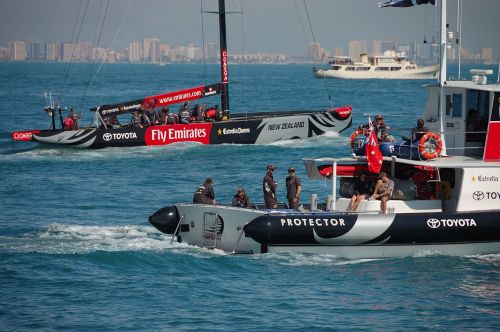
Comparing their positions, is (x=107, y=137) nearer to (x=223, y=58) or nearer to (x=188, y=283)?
(x=223, y=58)

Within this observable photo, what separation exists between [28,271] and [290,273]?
5.46m

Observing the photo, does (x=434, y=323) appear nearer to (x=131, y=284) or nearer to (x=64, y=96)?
(x=131, y=284)

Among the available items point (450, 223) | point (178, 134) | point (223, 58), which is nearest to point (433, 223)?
point (450, 223)

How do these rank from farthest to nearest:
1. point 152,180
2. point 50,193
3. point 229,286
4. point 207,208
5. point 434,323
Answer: point 152,180
point 50,193
point 207,208
point 229,286
point 434,323

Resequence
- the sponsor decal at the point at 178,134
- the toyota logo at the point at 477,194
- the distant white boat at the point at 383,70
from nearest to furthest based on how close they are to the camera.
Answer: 1. the toyota logo at the point at 477,194
2. the sponsor decal at the point at 178,134
3. the distant white boat at the point at 383,70

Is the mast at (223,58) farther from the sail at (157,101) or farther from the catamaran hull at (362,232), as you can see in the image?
the catamaran hull at (362,232)

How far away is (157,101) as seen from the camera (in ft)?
139

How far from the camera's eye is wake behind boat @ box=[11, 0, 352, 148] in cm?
4122

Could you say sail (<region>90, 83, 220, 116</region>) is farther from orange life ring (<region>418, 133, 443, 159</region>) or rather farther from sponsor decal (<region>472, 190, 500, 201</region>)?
sponsor decal (<region>472, 190, 500, 201</region>)

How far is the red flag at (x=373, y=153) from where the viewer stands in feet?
71.3

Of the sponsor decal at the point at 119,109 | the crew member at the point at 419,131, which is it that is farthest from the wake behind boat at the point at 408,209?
the sponsor decal at the point at 119,109

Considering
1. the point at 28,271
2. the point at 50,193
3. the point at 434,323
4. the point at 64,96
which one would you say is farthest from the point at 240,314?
the point at 64,96

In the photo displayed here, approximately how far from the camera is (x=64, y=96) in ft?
300

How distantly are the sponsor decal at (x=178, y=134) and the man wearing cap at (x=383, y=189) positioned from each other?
810 inches
